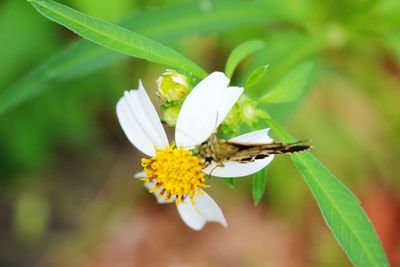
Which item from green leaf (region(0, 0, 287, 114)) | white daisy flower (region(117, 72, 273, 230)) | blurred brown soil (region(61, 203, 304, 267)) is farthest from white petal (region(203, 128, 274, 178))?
blurred brown soil (region(61, 203, 304, 267))

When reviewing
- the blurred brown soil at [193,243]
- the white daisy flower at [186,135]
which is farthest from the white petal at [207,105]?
the blurred brown soil at [193,243]

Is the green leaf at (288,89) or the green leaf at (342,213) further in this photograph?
the green leaf at (288,89)

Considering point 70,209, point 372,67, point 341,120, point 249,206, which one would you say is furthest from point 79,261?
point 372,67

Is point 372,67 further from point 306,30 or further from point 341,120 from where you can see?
point 306,30

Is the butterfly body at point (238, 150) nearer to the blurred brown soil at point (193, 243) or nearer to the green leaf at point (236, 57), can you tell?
the green leaf at point (236, 57)

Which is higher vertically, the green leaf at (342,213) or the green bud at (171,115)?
the green bud at (171,115)

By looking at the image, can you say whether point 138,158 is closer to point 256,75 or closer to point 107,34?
point 256,75

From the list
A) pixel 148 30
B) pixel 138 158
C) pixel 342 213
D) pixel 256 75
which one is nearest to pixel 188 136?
Result: pixel 256 75
